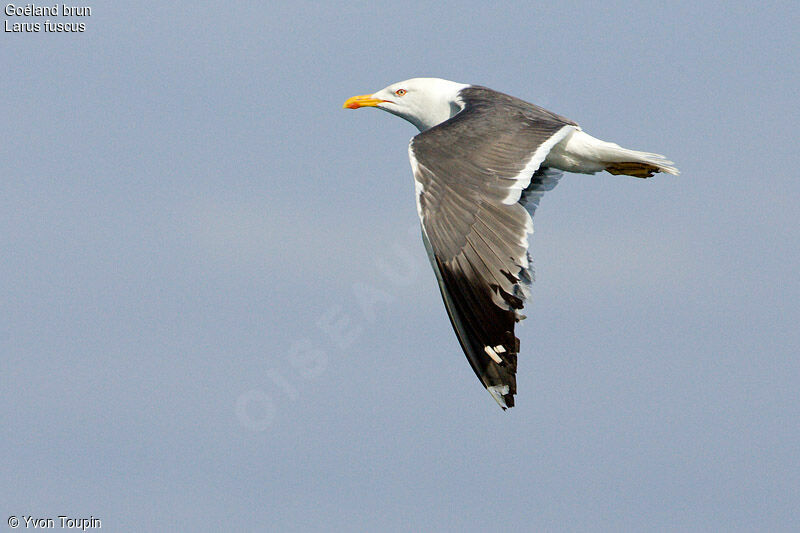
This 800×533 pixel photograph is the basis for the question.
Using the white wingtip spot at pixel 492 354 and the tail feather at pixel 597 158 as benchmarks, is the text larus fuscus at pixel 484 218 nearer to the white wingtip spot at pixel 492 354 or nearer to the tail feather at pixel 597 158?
the white wingtip spot at pixel 492 354

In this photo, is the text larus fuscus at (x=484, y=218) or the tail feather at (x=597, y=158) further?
the tail feather at (x=597, y=158)

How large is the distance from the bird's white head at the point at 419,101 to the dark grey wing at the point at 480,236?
332cm

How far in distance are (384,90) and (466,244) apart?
20.3 ft

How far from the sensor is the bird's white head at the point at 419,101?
646 inches

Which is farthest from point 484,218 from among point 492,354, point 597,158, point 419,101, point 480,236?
point 419,101

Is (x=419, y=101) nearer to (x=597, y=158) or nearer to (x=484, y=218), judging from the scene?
(x=597, y=158)

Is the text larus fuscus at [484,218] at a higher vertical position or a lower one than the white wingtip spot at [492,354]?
higher

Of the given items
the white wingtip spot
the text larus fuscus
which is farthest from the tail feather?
the white wingtip spot

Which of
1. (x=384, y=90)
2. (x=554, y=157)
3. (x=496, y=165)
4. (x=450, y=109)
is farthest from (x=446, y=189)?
(x=384, y=90)

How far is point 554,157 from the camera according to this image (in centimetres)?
1499

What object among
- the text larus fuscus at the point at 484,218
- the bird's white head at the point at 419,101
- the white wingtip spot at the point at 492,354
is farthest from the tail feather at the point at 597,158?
the white wingtip spot at the point at 492,354

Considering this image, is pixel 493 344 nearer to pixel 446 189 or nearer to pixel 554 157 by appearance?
pixel 446 189

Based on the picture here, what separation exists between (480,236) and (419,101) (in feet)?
17.9

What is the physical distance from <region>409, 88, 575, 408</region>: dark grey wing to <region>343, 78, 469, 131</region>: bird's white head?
332 cm
